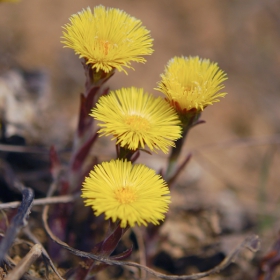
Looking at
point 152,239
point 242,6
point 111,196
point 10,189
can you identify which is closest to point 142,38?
point 111,196

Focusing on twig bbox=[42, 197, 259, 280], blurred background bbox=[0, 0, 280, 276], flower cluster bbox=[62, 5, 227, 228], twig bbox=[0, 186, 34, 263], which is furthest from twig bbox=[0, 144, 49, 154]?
flower cluster bbox=[62, 5, 227, 228]

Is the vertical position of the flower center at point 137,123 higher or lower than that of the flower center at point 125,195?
higher

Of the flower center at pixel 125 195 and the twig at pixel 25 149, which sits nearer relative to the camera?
the flower center at pixel 125 195

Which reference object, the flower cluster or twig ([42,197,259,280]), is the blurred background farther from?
the flower cluster

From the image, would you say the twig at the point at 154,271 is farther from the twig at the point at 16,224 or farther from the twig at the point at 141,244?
the twig at the point at 141,244

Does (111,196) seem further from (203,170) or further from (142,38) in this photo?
(203,170)

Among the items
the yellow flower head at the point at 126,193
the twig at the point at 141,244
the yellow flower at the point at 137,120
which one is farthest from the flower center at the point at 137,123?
the twig at the point at 141,244

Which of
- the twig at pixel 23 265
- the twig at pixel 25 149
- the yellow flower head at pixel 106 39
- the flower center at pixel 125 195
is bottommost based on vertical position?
the twig at pixel 23 265
